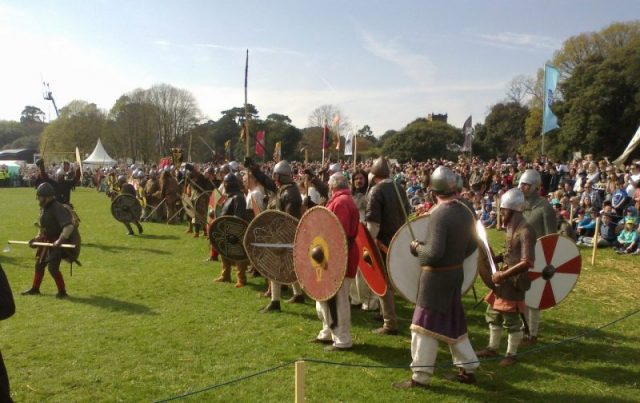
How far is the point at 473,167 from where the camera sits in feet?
69.5

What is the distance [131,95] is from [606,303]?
56510 mm

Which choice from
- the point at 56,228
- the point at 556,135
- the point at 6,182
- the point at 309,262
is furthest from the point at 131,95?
the point at 309,262

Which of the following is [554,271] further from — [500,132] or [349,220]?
[500,132]

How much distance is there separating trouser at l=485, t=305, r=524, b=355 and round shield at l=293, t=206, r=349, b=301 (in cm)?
158

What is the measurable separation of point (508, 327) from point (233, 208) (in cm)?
437

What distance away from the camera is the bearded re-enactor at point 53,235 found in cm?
754

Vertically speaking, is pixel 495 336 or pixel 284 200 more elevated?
pixel 284 200

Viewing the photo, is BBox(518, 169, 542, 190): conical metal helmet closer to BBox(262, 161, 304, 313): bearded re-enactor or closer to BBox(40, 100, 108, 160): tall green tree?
BBox(262, 161, 304, 313): bearded re-enactor

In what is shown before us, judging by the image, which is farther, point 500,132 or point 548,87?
point 500,132

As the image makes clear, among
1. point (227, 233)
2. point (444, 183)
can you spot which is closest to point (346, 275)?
point (444, 183)

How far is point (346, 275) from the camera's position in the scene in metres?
5.23

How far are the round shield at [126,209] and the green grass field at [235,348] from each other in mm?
4812

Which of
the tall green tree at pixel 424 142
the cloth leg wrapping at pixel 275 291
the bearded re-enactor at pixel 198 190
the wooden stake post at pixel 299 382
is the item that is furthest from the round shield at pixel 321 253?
the tall green tree at pixel 424 142

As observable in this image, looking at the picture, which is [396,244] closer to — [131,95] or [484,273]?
[484,273]
